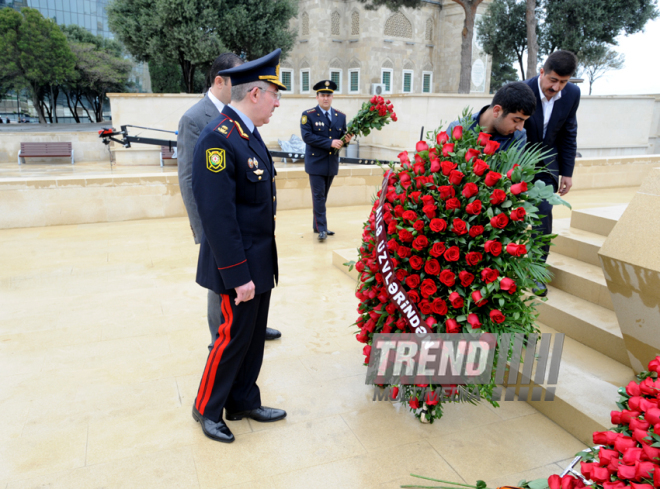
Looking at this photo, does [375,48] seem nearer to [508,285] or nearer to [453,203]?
[453,203]

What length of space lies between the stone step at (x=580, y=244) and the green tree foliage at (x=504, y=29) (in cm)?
2856

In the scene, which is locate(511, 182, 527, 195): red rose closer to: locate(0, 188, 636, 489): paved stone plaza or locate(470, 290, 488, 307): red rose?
locate(470, 290, 488, 307): red rose

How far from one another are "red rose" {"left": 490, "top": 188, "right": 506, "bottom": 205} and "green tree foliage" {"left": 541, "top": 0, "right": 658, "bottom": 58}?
29.2m

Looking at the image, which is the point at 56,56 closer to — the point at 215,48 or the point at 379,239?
the point at 215,48

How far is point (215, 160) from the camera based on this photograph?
2.12 metres

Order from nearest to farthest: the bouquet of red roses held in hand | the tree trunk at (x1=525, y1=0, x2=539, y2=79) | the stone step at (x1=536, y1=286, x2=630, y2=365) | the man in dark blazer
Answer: the man in dark blazer → the stone step at (x1=536, y1=286, x2=630, y2=365) → the bouquet of red roses held in hand → the tree trunk at (x1=525, y1=0, x2=539, y2=79)

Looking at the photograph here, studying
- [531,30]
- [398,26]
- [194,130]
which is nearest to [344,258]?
[194,130]

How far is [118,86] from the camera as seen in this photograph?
40125 millimetres

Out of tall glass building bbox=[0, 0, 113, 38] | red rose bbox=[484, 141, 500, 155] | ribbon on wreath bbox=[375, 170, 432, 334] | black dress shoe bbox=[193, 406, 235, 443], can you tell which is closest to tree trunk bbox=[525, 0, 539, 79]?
red rose bbox=[484, 141, 500, 155]

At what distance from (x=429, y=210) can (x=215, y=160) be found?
3.21 ft

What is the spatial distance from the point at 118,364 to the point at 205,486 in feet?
4.42

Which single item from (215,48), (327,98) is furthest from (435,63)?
(327,98)

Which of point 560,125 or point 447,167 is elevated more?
point 560,125

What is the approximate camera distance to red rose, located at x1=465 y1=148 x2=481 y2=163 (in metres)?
2.29
